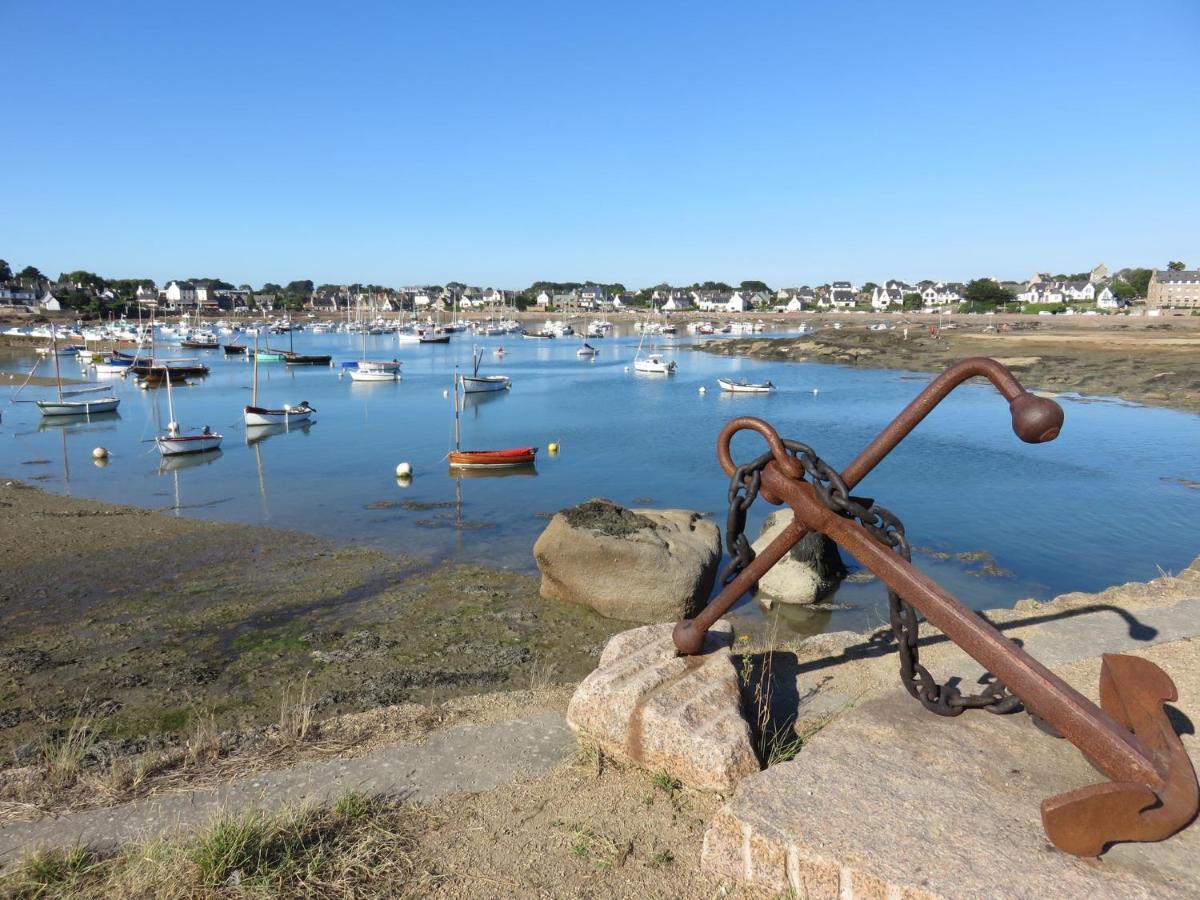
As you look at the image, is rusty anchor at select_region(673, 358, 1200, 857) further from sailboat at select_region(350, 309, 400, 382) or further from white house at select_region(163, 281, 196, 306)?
white house at select_region(163, 281, 196, 306)

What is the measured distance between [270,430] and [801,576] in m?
28.9

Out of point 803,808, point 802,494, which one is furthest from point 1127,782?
point 802,494

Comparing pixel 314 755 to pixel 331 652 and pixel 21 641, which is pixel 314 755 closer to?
pixel 331 652

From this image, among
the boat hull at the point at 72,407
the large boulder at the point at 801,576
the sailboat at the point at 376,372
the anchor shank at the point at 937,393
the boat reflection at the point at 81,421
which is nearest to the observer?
the anchor shank at the point at 937,393

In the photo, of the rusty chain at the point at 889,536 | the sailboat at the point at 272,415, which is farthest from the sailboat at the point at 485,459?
the rusty chain at the point at 889,536

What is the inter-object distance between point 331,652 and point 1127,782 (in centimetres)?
959

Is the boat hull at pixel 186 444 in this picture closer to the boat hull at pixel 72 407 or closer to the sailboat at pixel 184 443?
the sailboat at pixel 184 443

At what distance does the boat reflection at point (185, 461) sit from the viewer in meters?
27.8

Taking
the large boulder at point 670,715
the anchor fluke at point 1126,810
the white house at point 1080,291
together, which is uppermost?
the white house at point 1080,291

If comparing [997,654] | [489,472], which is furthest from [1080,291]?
[997,654]

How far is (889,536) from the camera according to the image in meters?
4.05

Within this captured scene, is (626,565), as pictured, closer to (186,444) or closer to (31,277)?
(186,444)

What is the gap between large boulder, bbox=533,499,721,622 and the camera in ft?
40.3

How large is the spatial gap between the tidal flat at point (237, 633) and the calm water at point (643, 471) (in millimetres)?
2638
